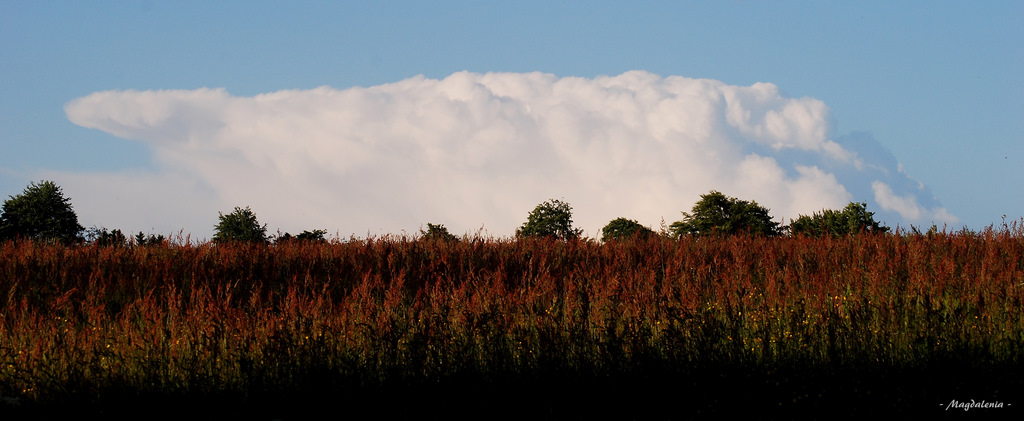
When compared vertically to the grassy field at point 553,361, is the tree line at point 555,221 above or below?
above

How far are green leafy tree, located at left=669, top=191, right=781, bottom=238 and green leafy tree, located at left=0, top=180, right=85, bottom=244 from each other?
17374mm

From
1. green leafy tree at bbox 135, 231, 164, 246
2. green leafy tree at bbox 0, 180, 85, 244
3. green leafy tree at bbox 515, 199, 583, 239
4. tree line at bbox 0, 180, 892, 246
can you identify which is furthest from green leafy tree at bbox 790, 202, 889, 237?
green leafy tree at bbox 0, 180, 85, 244

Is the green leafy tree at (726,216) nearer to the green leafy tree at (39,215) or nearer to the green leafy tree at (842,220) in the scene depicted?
the green leafy tree at (842,220)

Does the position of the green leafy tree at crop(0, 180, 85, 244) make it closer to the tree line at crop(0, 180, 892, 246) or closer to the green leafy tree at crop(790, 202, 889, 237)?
the tree line at crop(0, 180, 892, 246)

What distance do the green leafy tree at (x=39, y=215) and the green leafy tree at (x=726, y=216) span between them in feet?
57.0

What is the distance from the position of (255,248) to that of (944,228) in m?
11.8

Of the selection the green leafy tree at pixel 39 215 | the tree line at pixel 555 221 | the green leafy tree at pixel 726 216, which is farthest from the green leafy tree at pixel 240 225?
the green leafy tree at pixel 726 216

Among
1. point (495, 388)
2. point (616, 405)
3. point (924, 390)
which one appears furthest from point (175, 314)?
point (924, 390)

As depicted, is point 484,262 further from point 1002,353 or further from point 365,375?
point 1002,353

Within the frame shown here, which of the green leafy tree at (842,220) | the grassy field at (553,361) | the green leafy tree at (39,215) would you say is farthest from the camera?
the green leafy tree at (39,215)

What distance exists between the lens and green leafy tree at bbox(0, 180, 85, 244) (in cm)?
2102

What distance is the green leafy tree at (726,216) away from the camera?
752 inches

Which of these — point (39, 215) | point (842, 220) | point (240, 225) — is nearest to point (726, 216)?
point (842, 220)

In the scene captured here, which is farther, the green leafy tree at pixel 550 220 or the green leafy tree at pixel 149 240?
the green leafy tree at pixel 550 220
